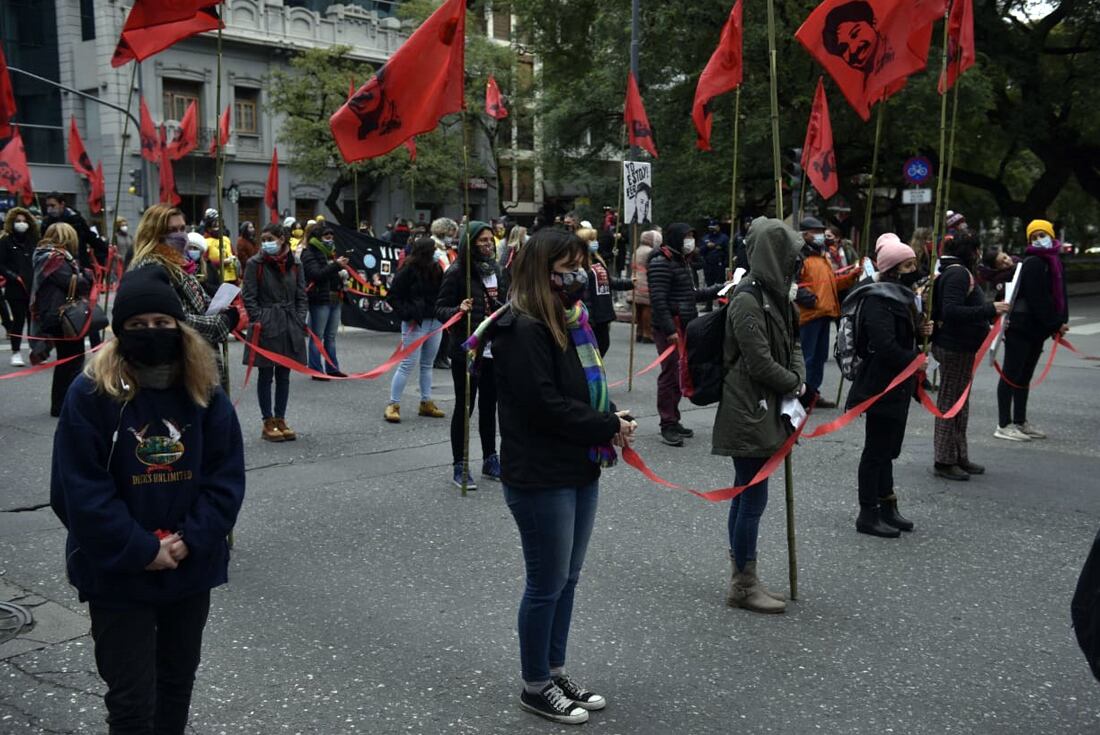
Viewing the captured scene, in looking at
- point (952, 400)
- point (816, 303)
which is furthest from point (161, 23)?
point (816, 303)

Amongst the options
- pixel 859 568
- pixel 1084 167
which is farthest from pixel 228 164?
pixel 859 568

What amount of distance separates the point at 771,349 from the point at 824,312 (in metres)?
5.85

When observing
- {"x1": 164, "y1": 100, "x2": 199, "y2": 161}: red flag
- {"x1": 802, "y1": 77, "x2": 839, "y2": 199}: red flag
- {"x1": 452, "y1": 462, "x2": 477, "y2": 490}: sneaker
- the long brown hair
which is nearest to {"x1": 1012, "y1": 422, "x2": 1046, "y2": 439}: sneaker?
{"x1": 802, "y1": 77, "x2": 839, "y2": 199}: red flag

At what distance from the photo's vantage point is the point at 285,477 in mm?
7812

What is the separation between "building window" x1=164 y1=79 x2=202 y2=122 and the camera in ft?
136

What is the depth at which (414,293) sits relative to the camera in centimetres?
984

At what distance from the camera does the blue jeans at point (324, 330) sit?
11.9 metres

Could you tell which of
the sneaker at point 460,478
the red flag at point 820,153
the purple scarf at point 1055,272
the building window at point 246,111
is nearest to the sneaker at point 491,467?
the sneaker at point 460,478

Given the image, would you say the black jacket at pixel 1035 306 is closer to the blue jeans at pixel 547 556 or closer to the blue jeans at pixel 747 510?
the blue jeans at pixel 747 510

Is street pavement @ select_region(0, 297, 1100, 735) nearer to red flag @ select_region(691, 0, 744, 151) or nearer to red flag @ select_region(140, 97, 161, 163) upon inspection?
red flag @ select_region(691, 0, 744, 151)

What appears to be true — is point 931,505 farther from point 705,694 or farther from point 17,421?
point 17,421

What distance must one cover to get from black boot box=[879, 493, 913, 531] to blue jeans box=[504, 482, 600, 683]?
122 inches

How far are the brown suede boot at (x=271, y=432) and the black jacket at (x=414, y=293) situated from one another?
1532mm

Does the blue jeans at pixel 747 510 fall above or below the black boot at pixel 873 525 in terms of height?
above
